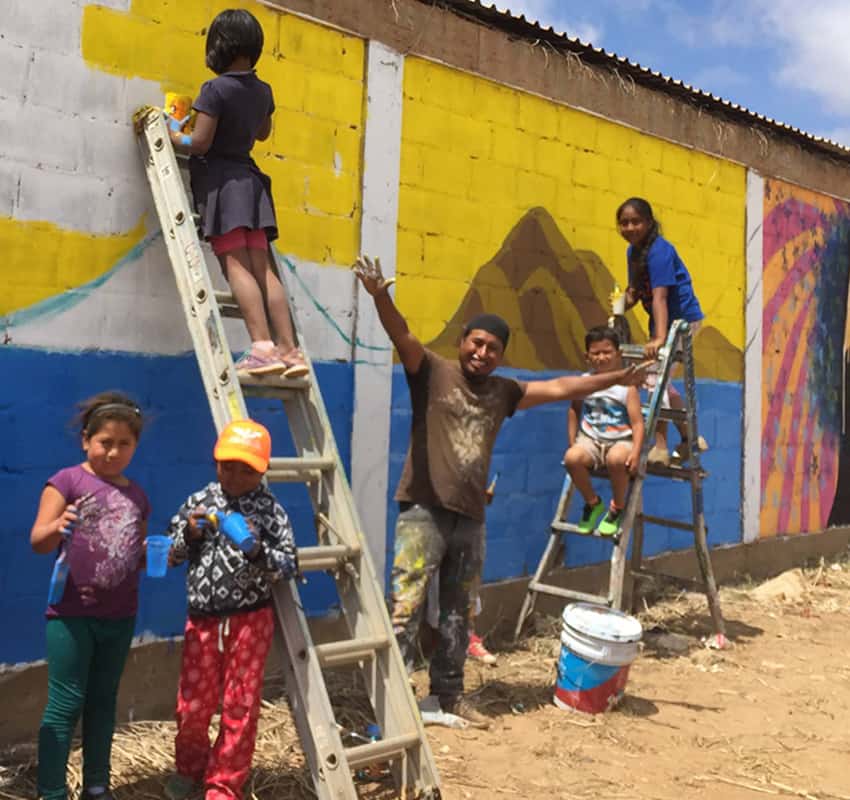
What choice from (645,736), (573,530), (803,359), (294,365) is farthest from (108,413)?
(803,359)

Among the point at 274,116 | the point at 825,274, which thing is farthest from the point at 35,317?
the point at 825,274

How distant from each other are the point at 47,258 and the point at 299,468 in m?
1.48

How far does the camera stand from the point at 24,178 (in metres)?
4.19

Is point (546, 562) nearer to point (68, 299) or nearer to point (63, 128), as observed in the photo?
point (68, 299)

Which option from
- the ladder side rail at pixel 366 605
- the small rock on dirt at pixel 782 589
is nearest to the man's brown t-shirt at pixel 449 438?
the ladder side rail at pixel 366 605

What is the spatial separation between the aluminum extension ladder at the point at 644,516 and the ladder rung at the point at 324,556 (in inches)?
80.1

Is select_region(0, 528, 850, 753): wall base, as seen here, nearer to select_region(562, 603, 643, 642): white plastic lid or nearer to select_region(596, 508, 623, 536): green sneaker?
select_region(596, 508, 623, 536): green sneaker

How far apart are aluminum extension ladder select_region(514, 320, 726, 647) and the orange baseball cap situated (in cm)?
265

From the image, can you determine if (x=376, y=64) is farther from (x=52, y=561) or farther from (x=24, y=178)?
(x=52, y=561)

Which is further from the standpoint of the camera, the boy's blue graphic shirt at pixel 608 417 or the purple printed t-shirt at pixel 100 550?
the boy's blue graphic shirt at pixel 608 417

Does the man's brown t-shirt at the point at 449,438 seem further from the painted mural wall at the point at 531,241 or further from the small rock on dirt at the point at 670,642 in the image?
the small rock on dirt at the point at 670,642

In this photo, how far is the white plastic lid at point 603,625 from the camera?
503 cm

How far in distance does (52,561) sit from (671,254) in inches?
168

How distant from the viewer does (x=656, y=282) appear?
21.1 ft
